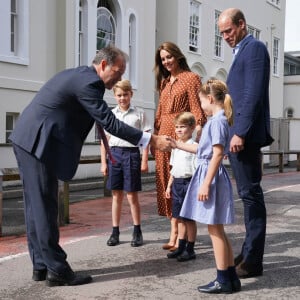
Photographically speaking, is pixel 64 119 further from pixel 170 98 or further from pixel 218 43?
pixel 218 43

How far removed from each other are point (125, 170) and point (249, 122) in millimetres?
1783

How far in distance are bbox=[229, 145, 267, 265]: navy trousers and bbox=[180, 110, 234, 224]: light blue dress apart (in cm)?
42

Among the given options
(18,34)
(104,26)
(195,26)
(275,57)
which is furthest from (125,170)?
(275,57)

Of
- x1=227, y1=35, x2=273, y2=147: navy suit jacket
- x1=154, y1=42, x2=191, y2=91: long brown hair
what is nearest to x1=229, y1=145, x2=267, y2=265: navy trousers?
x1=227, y1=35, x2=273, y2=147: navy suit jacket

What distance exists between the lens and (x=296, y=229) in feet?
22.5

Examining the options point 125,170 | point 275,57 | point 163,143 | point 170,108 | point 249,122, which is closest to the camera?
point 163,143

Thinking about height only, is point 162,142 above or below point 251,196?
above

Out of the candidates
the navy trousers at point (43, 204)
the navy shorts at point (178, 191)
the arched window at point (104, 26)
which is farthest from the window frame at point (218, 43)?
the navy trousers at point (43, 204)

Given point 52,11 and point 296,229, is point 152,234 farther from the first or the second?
point 52,11

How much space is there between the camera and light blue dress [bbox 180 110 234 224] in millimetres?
3990

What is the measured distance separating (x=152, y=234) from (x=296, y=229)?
6.13 ft

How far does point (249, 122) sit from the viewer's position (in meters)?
4.33

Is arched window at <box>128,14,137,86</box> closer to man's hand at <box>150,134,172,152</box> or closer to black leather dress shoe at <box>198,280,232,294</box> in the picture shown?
man's hand at <box>150,134,172,152</box>

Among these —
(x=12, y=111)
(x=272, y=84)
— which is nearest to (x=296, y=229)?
(x=12, y=111)
